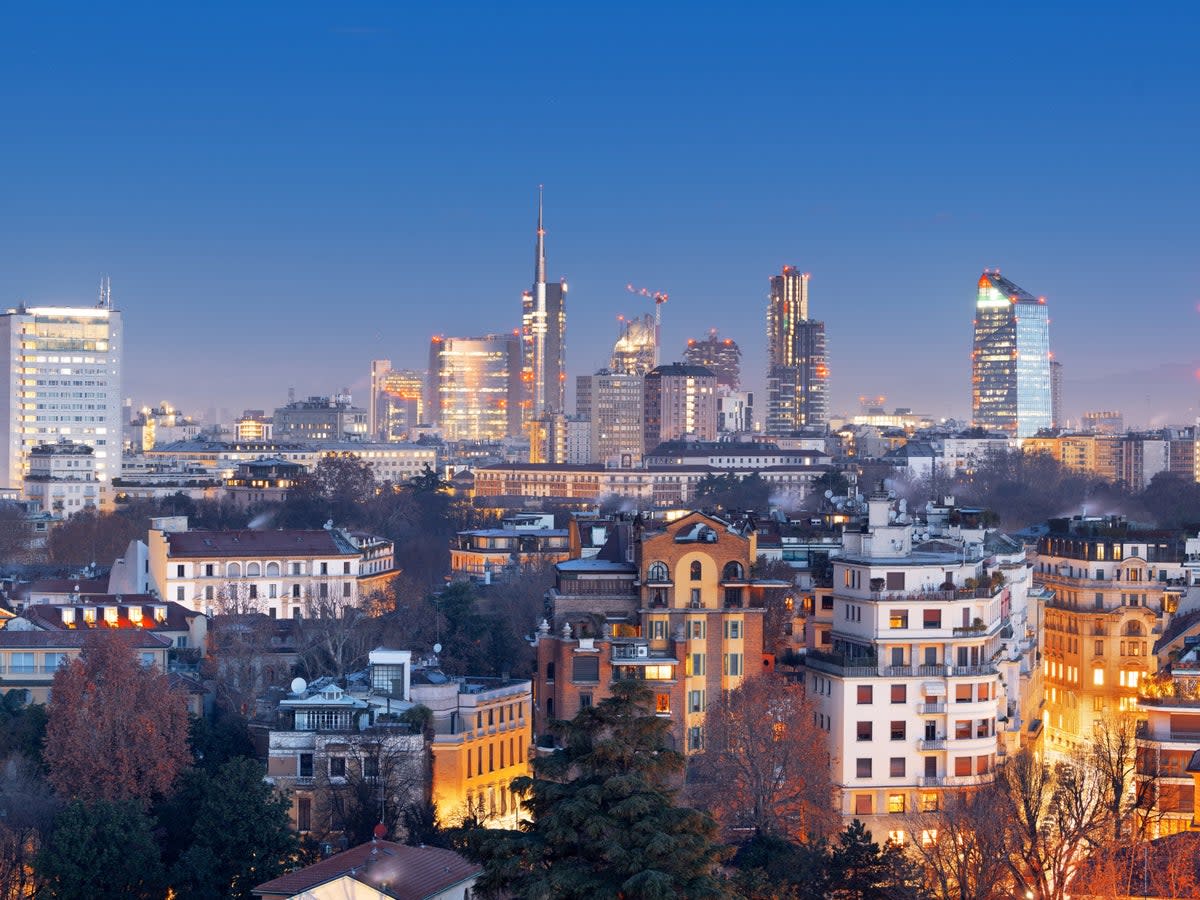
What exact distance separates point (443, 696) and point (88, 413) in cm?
11568

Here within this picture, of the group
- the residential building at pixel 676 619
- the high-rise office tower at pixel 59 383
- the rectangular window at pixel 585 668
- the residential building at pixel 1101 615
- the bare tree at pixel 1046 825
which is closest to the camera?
the bare tree at pixel 1046 825

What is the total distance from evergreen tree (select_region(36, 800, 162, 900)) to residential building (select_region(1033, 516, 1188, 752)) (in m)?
32.4

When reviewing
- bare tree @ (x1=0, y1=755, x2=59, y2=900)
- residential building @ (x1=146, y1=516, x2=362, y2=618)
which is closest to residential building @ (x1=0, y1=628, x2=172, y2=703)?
bare tree @ (x1=0, y1=755, x2=59, y2=900)

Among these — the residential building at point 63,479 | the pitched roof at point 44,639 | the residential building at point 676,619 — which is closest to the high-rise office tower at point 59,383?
the residential building at point 63,479

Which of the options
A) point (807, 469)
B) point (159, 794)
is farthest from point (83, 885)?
point (807, 469)

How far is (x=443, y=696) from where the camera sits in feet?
153

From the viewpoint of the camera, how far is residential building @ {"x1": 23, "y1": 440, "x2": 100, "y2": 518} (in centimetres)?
13750

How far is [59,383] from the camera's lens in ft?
511

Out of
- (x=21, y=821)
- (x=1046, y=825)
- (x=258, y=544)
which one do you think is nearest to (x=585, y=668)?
(x=1046, y=825)

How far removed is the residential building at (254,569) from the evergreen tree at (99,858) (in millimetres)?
35086

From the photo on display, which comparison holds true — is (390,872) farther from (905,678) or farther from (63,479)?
(63,479)

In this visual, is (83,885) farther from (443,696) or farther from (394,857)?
(443,696)

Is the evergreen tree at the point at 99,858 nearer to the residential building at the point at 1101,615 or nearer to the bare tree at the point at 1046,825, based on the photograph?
the bare tree at the point at 1046,825

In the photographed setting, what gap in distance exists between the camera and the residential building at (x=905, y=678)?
162 ft
